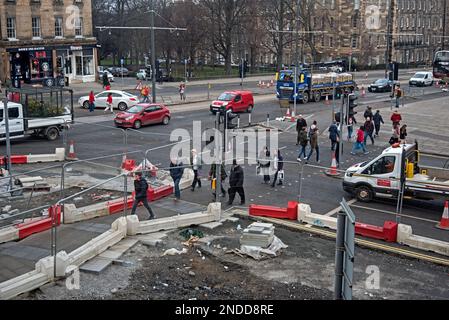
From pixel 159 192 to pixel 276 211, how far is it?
3.79m

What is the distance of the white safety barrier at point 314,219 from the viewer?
15.6m

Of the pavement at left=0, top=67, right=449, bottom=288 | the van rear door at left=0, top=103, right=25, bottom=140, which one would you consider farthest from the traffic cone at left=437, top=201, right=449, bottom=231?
the van rear door at left=0, top=103, right=25, bottom=140

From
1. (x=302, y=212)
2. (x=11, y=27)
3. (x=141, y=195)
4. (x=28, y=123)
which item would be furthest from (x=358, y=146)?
(x=11, y=27)

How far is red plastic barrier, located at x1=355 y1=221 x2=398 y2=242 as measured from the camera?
48.6ft

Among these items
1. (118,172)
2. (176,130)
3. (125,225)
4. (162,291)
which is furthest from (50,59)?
(162,291)

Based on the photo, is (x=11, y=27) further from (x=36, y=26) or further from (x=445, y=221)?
(x=445, y=221)

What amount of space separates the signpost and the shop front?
155 ft

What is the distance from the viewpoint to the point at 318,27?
8956cm

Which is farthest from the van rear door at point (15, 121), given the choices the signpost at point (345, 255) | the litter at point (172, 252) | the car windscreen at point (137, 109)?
the signpost at point (345, 255)

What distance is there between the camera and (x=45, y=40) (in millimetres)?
53750

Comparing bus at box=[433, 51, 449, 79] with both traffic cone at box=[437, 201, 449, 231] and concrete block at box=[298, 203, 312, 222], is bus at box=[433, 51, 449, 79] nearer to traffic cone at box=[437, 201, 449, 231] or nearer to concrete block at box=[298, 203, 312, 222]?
traffic cone at box=[437, 201, 449, 231]

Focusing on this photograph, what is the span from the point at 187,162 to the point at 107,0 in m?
76.4

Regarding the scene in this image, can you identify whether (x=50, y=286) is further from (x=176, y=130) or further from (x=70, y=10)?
(x=70, y=10)

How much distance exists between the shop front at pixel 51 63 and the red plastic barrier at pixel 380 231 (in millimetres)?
39826
